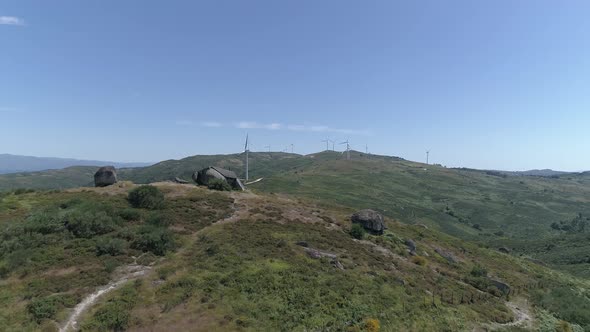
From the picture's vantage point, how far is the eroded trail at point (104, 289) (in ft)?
87.8

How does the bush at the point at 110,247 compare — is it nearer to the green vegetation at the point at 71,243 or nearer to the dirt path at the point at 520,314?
the green vegetation at the point at 71,243

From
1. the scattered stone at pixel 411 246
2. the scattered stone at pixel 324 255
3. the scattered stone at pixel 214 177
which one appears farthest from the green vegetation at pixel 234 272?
→ the scattered stone at pixel 214 177

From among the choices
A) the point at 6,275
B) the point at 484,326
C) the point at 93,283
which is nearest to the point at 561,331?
the point at 484,326

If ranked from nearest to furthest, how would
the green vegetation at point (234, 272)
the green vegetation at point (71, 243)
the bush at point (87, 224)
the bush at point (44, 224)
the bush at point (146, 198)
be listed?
the green vegetation at point (71, 243), the green vegetation at point (234, 272), the bush at point (44, 224), the bush at point (87, 224), the bush at point (146, 198)

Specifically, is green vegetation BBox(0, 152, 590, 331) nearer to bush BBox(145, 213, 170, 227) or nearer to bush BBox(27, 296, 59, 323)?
bush BBox(27, 296, 59, 323)

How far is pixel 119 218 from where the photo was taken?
48094mm

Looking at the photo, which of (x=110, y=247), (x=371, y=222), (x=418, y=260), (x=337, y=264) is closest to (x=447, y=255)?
(x=418, y=260)

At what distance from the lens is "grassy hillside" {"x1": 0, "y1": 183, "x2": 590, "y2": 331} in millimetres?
29625

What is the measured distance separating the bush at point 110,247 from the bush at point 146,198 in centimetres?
1441

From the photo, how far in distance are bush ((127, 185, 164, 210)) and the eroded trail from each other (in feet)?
61.0

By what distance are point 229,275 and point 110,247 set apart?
47.1 feet

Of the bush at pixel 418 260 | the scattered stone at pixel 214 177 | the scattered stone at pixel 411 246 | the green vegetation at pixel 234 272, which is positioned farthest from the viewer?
the scattered stone at pixel 214 177

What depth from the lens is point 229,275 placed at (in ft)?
118

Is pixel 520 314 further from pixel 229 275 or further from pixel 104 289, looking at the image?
pixel 104 289
